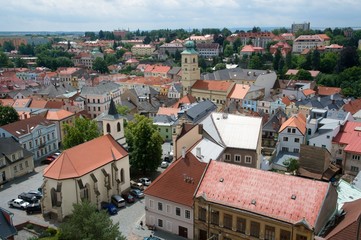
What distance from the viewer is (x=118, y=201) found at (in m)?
44.9

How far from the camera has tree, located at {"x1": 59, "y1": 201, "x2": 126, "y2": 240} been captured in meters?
30.9

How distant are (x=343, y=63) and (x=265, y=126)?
7834cm

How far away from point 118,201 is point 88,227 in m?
14.1

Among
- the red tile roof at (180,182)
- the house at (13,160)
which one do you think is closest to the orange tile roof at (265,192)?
the red tile roof at (180,182)

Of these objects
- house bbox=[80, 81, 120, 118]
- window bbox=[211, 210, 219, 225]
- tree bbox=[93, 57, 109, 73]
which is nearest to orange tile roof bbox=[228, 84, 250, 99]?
house bbox=[80, 81, 120, 118]

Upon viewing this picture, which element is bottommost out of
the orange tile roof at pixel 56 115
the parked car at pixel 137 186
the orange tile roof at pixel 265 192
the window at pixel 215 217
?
the parked car at pixel 137 186

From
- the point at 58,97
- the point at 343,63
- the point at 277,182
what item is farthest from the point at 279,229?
the point at 343,63

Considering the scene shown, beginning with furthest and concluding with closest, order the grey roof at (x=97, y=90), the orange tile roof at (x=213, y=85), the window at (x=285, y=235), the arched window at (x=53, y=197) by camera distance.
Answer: the orange tile roof at (x=213, y=85)
the grey roof at (x=97, y=90)
the arched window at (x=53, y=197)
the window at (x=285, y=235)

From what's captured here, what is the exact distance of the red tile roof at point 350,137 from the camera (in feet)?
187

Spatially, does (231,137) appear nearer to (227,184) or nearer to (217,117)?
(217,117)

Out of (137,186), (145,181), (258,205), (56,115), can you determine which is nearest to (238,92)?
(56,115)

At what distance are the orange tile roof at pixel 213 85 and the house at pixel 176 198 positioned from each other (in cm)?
6277

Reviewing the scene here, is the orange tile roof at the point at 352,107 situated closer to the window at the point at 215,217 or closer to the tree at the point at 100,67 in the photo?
the window at the point at 215,217

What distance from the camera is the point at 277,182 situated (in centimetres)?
3362
